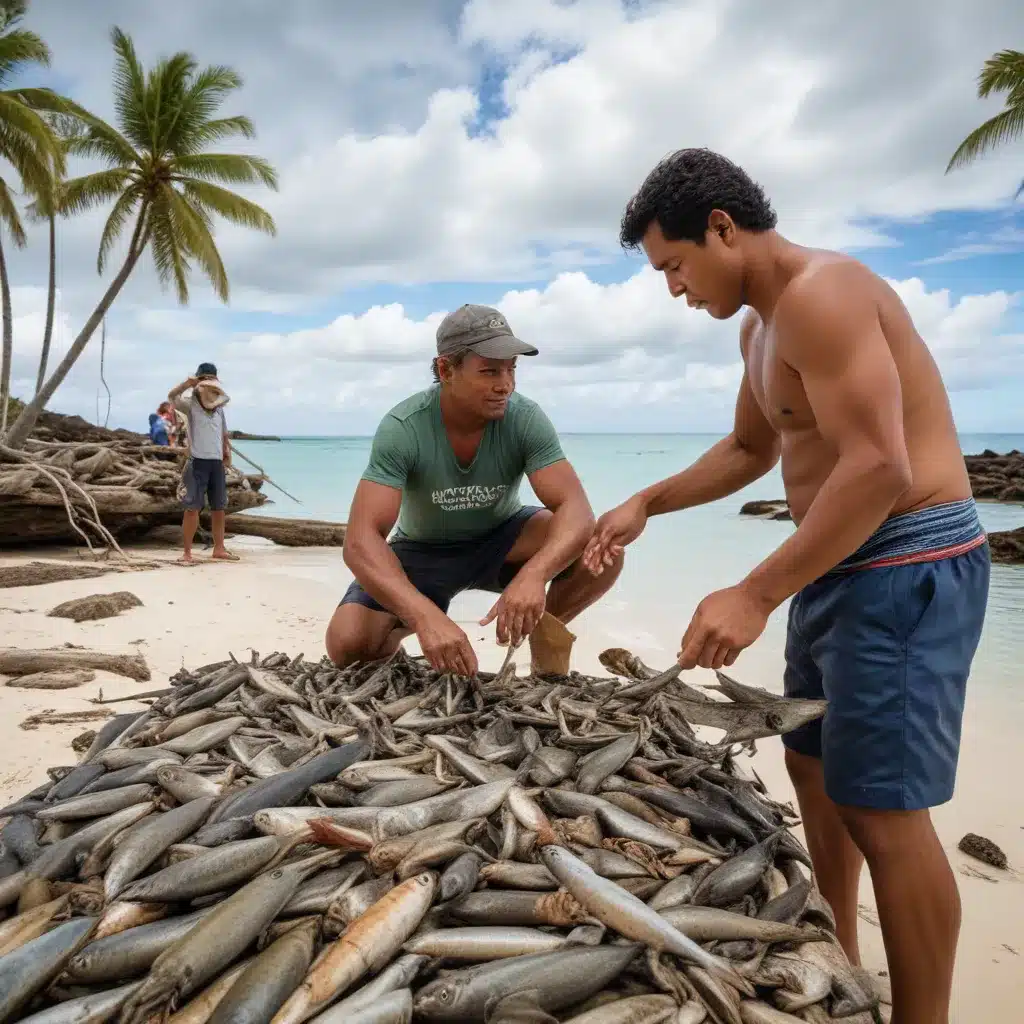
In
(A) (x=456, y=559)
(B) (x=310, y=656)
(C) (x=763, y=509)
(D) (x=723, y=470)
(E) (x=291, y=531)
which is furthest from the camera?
(C) (x=763, y=509)

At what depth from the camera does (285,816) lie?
82.9 inches

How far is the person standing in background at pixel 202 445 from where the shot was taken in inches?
393

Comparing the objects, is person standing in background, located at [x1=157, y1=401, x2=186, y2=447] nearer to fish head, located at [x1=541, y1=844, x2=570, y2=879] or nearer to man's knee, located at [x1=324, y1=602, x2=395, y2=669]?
man's knee, located at [x1=324, y1=602, x2=395, y2=669]

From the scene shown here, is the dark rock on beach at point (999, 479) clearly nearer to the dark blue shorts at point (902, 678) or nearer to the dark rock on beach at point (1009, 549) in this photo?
the dark rock on beach at point (1009, 549)

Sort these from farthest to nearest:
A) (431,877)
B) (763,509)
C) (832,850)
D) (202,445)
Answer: (763,509) < (202,445) < (832,850) < (431,877)

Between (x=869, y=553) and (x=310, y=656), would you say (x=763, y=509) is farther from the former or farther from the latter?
(x=869, y=553)

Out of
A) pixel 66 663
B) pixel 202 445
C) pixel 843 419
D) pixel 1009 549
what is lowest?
pixel 66 663

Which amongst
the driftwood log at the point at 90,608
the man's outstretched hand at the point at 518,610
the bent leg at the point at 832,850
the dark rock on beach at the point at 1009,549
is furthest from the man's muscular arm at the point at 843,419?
the dark rock on beach at the point at 1009,549

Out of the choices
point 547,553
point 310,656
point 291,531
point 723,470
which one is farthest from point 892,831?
point 291,531

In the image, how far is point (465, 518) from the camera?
4082 mm

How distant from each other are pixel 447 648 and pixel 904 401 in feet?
5.57

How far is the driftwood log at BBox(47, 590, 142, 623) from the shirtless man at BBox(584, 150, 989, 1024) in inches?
231

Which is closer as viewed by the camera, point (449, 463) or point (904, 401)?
point (904, 401)

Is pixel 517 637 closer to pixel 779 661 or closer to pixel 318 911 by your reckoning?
pixel 318 911
